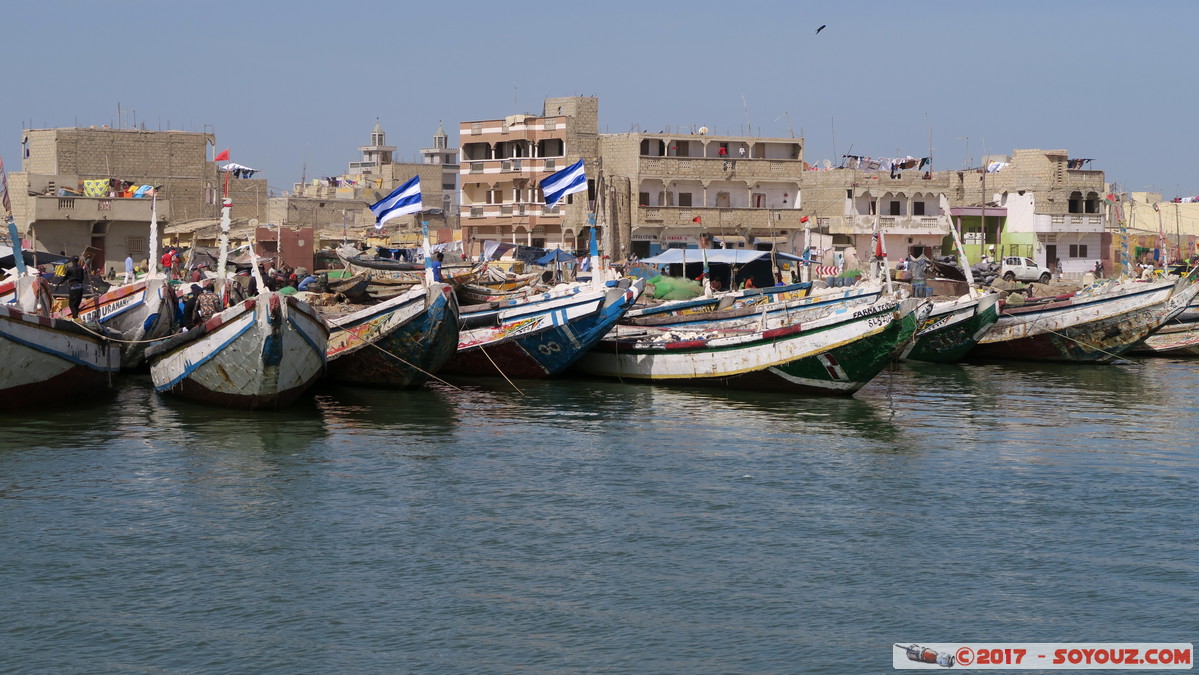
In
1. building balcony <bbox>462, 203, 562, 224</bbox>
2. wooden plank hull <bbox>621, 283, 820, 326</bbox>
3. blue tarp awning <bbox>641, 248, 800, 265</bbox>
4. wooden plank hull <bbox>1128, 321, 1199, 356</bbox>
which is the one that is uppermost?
building balcony <bbox>462, 203, 562, 224</bbox>

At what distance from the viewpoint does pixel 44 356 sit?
68.3 ft

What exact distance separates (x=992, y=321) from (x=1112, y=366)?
3588 millimetres

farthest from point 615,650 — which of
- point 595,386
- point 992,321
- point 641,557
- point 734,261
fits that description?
point 734,261

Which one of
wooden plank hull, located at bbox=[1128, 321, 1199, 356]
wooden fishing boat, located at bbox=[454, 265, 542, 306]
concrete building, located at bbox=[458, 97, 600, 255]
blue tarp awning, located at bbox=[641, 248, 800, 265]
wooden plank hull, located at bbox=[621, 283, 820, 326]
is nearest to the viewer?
wooden plank hull, located at bbox=[621, 283, 820, 326]

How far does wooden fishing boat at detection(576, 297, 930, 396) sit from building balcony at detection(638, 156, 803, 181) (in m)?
37.3

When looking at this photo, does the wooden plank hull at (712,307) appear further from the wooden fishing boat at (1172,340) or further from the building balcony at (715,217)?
the building balcony at (715,217)

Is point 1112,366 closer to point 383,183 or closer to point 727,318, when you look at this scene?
point 727,318

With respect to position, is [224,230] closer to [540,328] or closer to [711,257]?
[540,328]

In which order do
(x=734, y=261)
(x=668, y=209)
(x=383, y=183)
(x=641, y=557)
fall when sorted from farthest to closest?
(x=383, y=183) < (x=668, y=209) < (x=734, y=261) < (x=641, y=557)

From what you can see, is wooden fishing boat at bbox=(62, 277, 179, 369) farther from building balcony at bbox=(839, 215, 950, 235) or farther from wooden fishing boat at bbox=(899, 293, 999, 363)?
building balcony at bbox=(839, 215, 950, 235)

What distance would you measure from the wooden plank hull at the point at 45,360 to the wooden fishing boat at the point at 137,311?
6.72ft

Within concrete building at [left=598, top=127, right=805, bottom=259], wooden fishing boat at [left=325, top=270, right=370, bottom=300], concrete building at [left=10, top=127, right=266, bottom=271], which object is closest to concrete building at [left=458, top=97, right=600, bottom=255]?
concrete building at [left=598, top=127, right=805, bottom=259]

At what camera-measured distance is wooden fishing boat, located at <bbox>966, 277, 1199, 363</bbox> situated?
104ft

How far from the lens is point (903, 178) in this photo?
67312 mm
